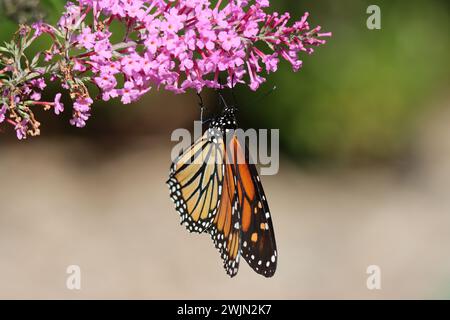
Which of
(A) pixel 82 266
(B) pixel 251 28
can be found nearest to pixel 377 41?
(A) pixel 82 266

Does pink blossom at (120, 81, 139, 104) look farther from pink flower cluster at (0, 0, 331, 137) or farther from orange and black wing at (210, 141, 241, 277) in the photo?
orange and black wing at (210, 141, 241, 277)

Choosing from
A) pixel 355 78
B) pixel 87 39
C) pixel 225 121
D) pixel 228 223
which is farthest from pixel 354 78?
pixel 87 39

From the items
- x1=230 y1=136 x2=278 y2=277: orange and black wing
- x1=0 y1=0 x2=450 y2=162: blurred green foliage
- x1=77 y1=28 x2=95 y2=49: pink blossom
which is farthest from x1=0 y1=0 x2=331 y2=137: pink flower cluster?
x1=0 y1=0 x2=450 y2=162: blurred green foliage

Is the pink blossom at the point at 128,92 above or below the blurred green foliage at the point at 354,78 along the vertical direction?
below

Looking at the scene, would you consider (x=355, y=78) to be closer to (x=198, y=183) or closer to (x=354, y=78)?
(x=354, y=78)

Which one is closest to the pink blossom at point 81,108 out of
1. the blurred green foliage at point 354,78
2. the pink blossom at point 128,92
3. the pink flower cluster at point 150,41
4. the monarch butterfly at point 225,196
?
the pink flower cluster at point 150,41

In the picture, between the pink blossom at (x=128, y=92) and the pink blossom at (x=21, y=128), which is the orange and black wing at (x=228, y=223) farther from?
the pink blossom at (x=21, y=128)

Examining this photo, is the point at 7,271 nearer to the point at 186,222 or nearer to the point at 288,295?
the point at 288,295
